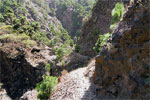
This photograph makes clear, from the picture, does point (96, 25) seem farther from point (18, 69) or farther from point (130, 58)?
point (130, 58)

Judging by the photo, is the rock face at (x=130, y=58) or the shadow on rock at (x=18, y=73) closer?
the rock face at (x=130, y=58)

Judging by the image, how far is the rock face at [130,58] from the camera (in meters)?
5.78

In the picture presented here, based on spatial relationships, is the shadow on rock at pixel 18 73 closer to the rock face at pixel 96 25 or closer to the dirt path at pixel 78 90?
the rock face at pixel 96 25

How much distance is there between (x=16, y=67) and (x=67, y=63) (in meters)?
8.33

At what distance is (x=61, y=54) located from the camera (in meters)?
25.2

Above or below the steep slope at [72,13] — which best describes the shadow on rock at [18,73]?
below

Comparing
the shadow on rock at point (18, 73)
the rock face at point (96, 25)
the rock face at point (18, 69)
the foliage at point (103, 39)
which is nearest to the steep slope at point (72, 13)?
the rock face at point (96, 25)

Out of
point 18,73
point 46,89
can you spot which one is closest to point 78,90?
point 46,89

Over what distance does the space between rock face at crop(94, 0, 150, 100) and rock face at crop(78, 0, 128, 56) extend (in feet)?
52.3

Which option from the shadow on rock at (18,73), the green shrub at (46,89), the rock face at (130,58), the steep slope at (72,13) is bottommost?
the shadow on rock at (18,73)

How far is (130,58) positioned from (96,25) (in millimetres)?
20958

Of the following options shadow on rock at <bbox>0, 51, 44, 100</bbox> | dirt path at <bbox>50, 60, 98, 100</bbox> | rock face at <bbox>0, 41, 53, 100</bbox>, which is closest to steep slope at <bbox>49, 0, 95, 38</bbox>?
rock face at <bbox>0, 41, 53, 100</bbox>

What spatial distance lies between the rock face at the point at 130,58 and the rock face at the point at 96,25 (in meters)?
Answer: 15.9

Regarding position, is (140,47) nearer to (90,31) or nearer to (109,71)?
(109,71)
